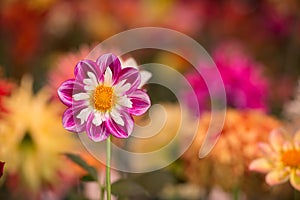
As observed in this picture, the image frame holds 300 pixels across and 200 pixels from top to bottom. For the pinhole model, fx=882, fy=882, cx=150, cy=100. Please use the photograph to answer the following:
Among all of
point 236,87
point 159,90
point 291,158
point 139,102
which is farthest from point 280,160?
point 159,90

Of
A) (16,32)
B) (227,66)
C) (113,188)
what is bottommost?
(113,188)

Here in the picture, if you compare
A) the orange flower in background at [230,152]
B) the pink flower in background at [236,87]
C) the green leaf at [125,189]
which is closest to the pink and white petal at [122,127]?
the green leaf at [125,189]

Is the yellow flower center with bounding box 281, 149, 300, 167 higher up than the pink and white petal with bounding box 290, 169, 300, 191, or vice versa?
the yellow flower center with bounding box 281, 149, 300, 167

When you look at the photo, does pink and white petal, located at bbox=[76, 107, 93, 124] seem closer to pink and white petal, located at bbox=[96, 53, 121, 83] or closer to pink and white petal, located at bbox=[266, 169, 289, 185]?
pink and white petal, located at bbox=[96, 53, 121, 83]

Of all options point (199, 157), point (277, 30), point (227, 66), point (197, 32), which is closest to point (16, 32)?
point (197, 32)

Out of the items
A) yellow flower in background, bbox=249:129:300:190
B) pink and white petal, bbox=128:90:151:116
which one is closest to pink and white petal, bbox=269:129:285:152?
yellow flower in background, bbox=249:129:300:190

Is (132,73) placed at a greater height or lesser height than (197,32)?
lesser

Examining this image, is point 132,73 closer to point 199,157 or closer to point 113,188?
point 113,188
